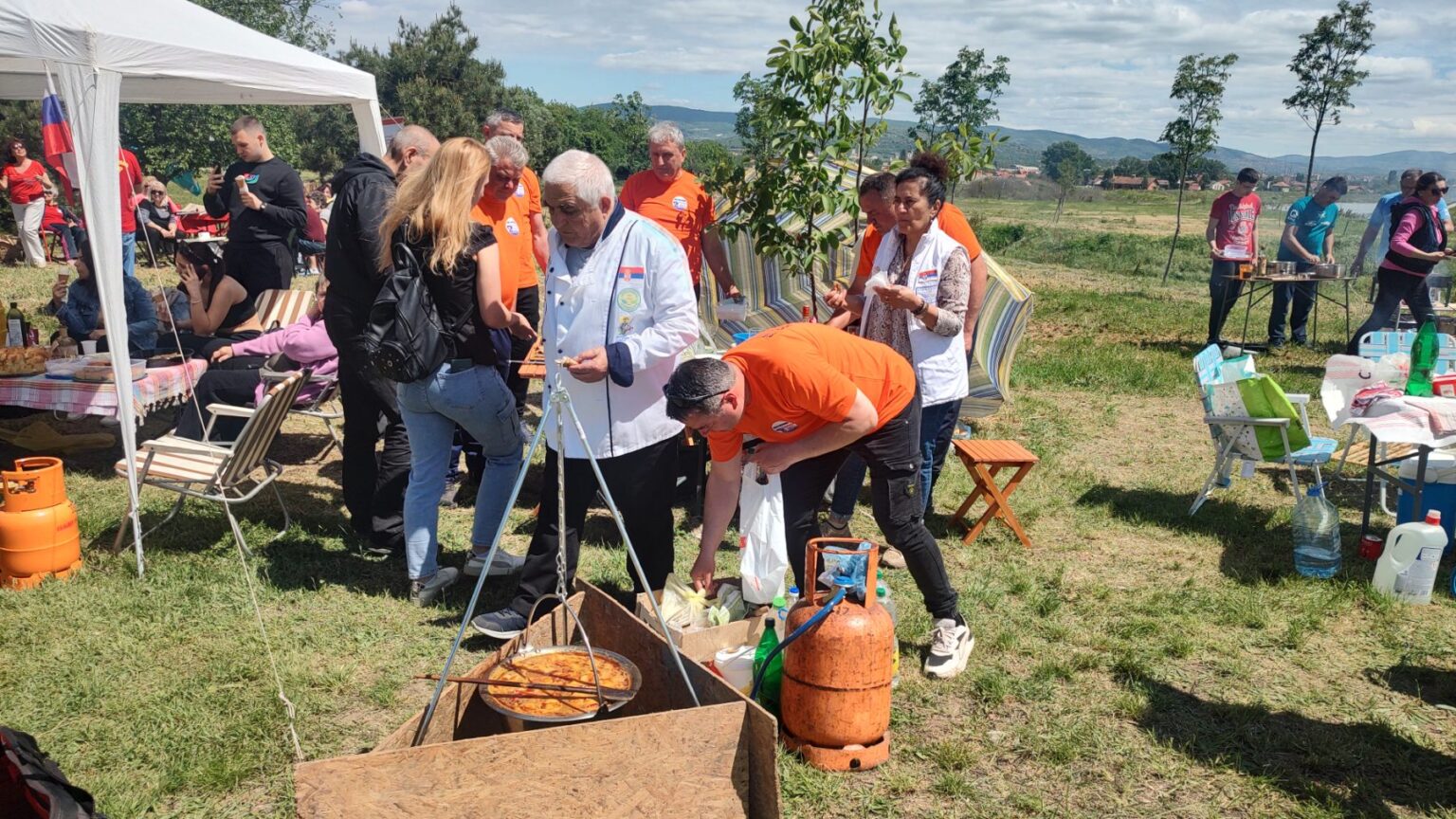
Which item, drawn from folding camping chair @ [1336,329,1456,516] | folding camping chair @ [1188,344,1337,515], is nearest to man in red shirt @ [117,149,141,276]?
folding camping chair @ [1188,344,1337,515]

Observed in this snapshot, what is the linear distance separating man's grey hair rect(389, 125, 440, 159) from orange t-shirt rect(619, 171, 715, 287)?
1.79m

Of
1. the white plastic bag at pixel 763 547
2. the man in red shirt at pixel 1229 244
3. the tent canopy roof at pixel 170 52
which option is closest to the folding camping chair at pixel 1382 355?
the white plastic bag at pixel 763 547

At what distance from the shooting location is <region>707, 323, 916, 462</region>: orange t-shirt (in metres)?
Result: 3.16

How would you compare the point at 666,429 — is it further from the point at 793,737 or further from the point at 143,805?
the point at 143,805

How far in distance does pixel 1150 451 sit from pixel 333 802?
20.3 ft

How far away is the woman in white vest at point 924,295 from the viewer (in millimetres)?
4352

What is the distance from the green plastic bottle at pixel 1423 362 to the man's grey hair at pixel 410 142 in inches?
186

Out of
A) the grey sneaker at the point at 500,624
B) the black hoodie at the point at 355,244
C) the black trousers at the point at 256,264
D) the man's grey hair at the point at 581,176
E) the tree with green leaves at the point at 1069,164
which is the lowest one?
the grey sneaker at the point at 500,624

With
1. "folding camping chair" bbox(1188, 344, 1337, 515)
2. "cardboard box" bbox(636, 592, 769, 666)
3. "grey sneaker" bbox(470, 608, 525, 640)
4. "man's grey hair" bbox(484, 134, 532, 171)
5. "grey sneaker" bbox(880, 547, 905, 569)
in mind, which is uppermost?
"man's grey hair" bbox(484, 134, 532, 171)

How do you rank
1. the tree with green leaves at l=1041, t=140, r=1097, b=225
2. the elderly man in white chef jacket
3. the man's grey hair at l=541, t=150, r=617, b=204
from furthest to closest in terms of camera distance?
1. the tree with green leaves at l=1041, t=140, r=1097, b=225
2. the elderly man in white chef jacket
3. the man's grey hair at l=541, t=150, r=617, b=204

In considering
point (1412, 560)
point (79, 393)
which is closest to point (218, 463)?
point (79, 393)

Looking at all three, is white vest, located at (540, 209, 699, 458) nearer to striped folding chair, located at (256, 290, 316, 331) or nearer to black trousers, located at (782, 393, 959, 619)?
black trousers, located at (782, 393, 959, 619)

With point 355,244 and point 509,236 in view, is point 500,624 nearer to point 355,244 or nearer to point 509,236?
point 355,244

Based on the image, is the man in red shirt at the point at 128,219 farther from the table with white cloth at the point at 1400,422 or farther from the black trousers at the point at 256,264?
the table with white cloth at the point at 1400,422
